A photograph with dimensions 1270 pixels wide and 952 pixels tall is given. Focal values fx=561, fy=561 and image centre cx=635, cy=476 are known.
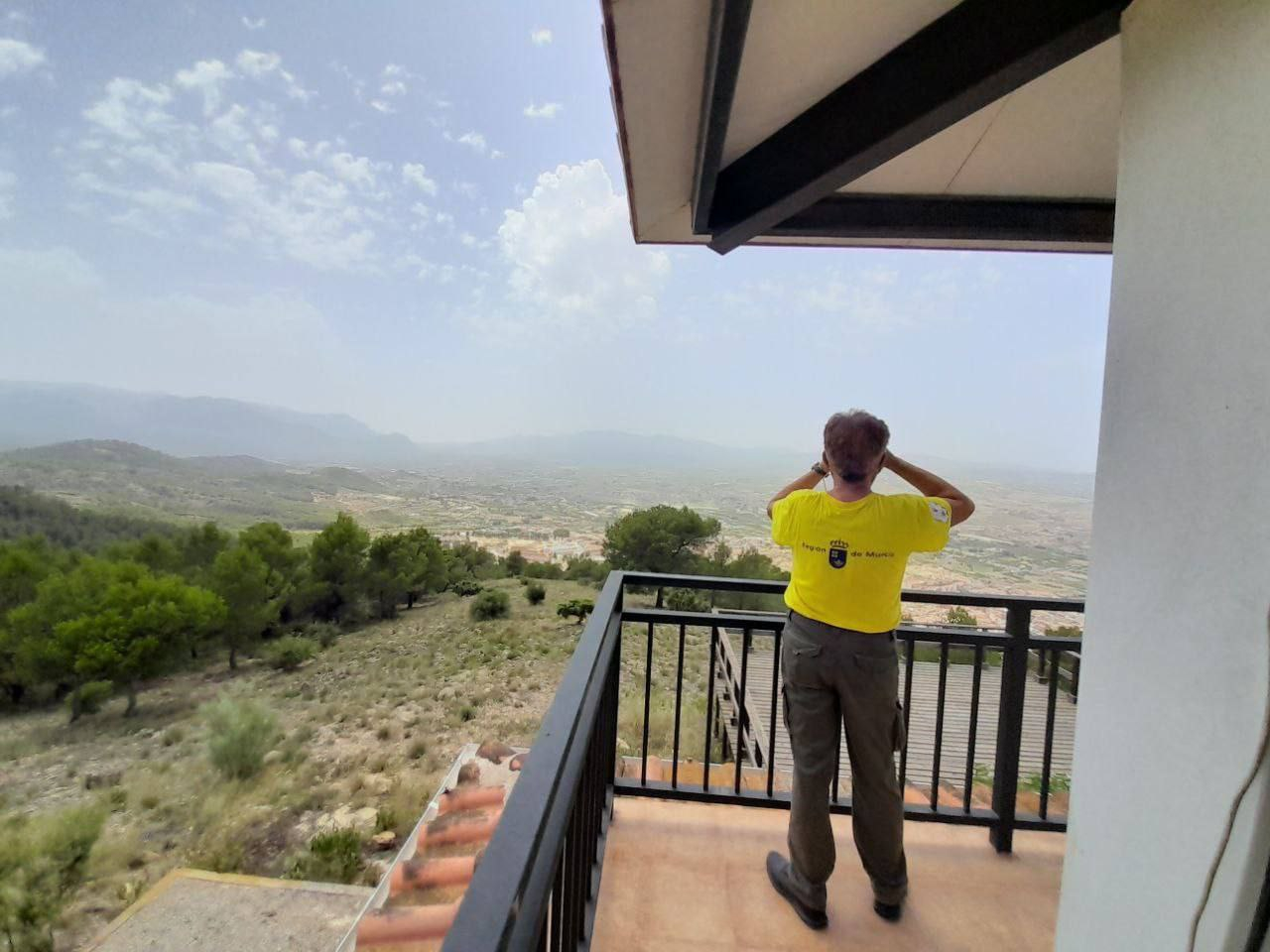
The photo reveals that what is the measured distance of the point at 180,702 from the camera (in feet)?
73.6

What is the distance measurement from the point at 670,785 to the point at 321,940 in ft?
43.3

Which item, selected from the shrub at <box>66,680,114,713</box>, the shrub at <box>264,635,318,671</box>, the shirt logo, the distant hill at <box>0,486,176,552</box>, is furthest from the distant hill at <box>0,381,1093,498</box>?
the shirt logo

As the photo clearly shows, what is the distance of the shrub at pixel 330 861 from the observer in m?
13.0

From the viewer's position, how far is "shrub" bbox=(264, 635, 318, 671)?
23.7 metres

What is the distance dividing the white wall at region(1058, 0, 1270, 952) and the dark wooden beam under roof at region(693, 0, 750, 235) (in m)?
0.58

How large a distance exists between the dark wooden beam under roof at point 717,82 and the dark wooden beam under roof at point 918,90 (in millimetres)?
184

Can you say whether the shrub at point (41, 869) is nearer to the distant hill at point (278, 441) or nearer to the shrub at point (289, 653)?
the shrub at point (289, 653)

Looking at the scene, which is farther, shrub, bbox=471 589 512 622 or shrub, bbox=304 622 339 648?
shrub, bbox=471 589 512 622

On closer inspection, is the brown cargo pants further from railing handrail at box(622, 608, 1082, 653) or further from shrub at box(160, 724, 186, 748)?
shrub at box(160, 724, 186, 748)

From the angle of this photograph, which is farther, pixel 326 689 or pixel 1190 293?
pixel 326 689

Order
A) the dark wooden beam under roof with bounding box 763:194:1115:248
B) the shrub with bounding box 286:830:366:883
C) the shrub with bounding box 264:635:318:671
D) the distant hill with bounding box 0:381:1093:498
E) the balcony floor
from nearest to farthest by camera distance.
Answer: the balcony floor, the dark wooden beam under roof with bounding box 763:194:1115:248, the shrub with bounding box 286:830:366:883, the shrub with bounding box 264:635:318:671, the distant hill with bounding box 0:381:1093:498

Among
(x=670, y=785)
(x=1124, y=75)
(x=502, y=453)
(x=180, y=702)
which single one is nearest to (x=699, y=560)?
(x=670, y=785)

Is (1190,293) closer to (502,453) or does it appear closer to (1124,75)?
(1124,75)

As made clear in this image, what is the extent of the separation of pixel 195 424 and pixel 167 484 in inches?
1428
